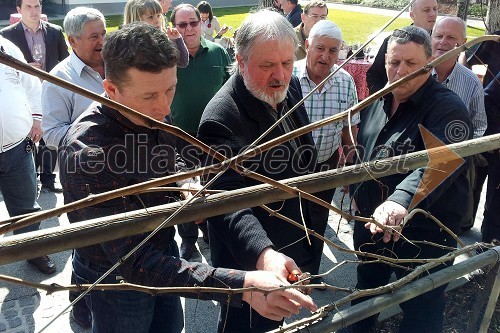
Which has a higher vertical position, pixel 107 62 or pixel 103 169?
pixel 107 62

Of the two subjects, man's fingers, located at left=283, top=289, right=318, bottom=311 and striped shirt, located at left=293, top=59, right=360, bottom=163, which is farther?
striped shirt, located at left=293, top=59, right=360, bottom=163

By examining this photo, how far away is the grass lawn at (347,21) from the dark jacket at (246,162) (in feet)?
45.5

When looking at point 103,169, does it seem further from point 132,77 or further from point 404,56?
point 404,56

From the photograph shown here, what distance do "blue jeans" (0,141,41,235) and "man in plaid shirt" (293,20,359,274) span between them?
2.13 m

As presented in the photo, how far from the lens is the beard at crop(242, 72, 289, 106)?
7.91ft

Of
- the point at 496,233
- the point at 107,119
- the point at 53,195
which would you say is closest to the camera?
the point at 107,119

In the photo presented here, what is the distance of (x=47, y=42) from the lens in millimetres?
5895

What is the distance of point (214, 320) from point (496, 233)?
95.9 inches

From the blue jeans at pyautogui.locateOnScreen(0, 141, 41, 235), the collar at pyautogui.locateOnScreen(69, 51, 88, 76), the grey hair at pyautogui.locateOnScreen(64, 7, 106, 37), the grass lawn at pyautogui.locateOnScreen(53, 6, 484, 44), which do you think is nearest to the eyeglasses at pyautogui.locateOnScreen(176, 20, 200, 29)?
the grey hair at pyautogui.locateOnScreen(64, 7, 106, 37)

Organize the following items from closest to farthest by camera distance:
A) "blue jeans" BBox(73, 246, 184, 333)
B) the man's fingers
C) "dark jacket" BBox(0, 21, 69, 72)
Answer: the man's fingers → "blue jeans" BBox(73, 246, 184, 333) → "dark jacket" BBox(0, 21, 69, 72)

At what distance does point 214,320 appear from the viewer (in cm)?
359

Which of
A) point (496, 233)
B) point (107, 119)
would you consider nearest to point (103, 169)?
point (107, 119)

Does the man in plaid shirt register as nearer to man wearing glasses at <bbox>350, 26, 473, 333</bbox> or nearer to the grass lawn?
man wearing glasses at <bbox>350, 26, 473, 333</bbox>

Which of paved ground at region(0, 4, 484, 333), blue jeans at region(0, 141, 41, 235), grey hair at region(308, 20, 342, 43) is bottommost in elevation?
paved ground at region(0, 4, 484, 333)
